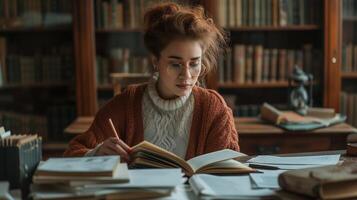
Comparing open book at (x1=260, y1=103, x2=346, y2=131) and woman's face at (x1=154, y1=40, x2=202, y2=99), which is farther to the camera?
open book at (x1=260, y1=103, x2=346, y2=131)

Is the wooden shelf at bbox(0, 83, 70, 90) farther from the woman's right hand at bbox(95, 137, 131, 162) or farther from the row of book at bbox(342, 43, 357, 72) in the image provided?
the woman's right hand at bbox(95, 137, 131, 162)

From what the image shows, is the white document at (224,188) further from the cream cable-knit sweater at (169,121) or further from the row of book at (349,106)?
the row of book at (349,106)

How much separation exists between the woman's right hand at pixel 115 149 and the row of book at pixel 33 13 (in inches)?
73.2

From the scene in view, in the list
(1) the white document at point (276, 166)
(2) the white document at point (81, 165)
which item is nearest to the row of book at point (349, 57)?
(1) the white document at point (276, 166)

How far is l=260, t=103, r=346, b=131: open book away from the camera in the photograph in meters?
2.92

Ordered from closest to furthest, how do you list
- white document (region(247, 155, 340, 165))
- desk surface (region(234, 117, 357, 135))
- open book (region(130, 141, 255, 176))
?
1. open book (region(130, 141, 255, 176))
2. white document (region(247, 155, 340, 165))
3. desk surface (region(234, 117, 357, 135))

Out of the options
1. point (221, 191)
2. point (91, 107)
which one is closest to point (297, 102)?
point (91, 107)

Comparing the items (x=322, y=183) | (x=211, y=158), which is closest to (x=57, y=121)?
(x=211, y=158)

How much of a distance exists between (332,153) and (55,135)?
2.03 meters

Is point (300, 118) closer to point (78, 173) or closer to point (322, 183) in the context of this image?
point (322, 183)

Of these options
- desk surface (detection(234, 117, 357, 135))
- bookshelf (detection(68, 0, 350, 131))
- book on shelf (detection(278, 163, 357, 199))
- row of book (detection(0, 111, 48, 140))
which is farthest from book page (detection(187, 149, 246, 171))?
row of book (detection(0, 111, 48, 140))

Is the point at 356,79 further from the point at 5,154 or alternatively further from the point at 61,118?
the point at 5,154

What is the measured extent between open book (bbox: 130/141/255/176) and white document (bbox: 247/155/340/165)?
0.48 ft

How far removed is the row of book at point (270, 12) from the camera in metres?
3.41
